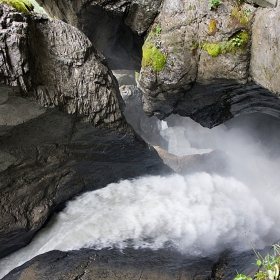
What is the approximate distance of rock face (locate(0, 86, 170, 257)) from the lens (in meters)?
5.53

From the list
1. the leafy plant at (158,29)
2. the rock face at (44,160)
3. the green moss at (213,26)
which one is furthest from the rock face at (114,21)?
the rock face at (44,160)

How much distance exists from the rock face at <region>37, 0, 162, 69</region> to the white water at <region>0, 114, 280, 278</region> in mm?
4653

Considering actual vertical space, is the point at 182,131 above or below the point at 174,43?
below

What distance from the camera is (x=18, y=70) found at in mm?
4758

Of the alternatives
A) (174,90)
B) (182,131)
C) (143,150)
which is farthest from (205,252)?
(182,131)

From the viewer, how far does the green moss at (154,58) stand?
6.47 m

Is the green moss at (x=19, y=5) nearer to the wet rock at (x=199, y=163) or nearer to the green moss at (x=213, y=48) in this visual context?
the green moss at (x=213, y=48)

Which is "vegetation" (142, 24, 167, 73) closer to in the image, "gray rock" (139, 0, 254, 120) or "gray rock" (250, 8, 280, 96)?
"gray rock" (139, 0, 254, 120)

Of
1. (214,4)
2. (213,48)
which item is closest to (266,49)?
(213,48)

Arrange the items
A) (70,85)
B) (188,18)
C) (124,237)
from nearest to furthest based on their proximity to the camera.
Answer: (70,85)
(188,18)
(124,237)

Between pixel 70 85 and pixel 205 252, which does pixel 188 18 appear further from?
pixel 205 252

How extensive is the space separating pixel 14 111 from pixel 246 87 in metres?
5.27

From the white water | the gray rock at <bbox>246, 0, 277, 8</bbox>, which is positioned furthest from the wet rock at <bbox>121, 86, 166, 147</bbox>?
the gray rock at <bbox>246, 0, 277, 8</bbox>

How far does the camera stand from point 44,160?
258 inches
